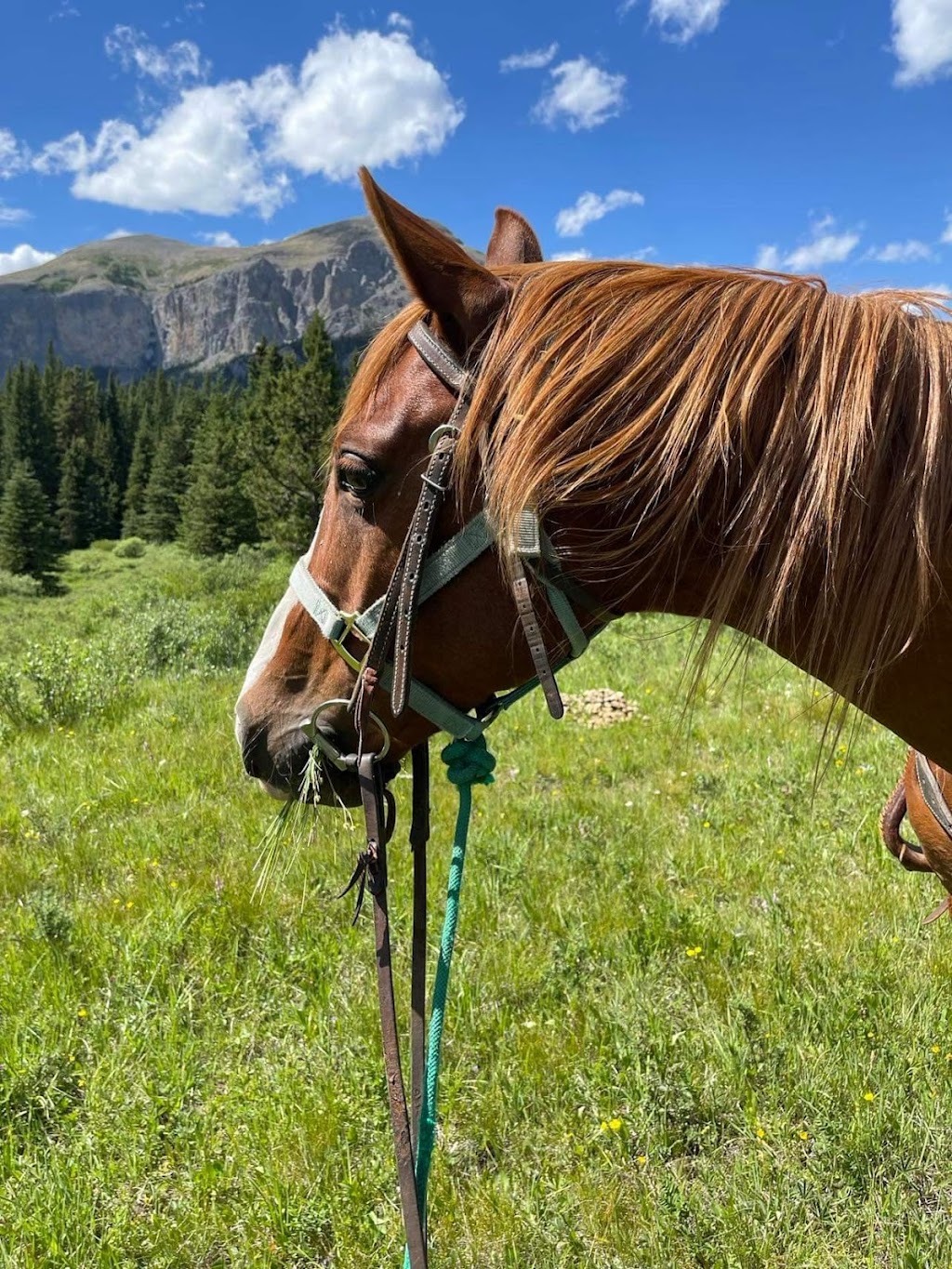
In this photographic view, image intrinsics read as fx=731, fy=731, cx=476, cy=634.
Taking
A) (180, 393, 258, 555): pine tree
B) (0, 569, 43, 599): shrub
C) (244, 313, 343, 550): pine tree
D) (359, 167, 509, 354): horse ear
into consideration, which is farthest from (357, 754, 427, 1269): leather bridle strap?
(180, 393, 258, 555): pine tree

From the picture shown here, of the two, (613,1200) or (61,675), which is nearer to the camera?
(613,1200)

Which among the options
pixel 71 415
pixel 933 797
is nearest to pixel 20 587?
pixel 933 797

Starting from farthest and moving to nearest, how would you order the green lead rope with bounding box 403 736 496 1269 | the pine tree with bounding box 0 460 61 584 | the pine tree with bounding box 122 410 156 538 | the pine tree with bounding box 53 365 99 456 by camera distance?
the pine tree with bounding box 53 365 99 456, the pine tree with bounding box 122 410 156 538, the pine tree with bounding box 0 460 61 584, the green lead rope with bounding box 403 736 496 1269

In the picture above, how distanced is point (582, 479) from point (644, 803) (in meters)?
3.50

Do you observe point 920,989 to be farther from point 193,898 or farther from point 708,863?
point 193,898

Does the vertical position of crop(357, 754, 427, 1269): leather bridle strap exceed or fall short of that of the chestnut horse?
it falls short

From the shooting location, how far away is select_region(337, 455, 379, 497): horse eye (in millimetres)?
1306

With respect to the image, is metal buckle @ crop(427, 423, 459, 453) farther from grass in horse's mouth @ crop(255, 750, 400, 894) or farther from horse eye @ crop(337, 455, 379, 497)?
grass in horse's mouth @ crop(255, 750, 400, 894)

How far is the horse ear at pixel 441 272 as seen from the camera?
3.85 feet

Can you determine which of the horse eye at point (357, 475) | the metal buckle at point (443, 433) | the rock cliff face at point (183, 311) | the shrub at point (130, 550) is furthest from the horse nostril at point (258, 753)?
the rock cliff face at point (183, 311)

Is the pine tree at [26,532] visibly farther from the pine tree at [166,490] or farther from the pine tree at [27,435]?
the pine tree at [27,435]

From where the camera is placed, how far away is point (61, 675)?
6.54 m

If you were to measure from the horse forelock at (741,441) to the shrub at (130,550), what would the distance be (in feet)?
155

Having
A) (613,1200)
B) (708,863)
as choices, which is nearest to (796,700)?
(708,863)
